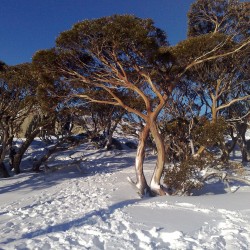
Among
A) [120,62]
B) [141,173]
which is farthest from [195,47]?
[141,173]

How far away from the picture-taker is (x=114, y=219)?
19.0 feet

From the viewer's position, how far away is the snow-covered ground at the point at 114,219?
4.42 metres

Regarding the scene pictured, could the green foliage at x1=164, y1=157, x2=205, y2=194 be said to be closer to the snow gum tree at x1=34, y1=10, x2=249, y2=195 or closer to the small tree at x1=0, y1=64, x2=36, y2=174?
the snow gum tree at x1=34, y1=10, x2=249, y2=195

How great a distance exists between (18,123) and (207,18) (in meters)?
10.5

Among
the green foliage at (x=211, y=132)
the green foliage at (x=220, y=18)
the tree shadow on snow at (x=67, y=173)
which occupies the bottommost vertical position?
the tree shadow on snow at (x=67, y=173)

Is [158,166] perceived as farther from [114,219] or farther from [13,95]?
[13,95]

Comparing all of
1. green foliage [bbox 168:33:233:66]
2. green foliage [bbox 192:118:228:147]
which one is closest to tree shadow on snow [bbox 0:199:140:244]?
green foliage [bbox 192:118:228:147]

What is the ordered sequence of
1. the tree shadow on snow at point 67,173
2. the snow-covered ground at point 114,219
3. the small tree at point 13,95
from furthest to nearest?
the small tree at point 13,95, the tree shadow on snow at point 67,173, the snow-covered ground at point 114,219

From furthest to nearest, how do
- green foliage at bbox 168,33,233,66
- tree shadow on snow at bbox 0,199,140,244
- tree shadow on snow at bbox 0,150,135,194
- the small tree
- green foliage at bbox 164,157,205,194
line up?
the small tree < tree shadow on snow at bbox 0,150,135,194 < green foliage at bbox 168,33,233,66 < green foliage at bbox 164,157,205,194 < tree shadow on snow at bbox 0,199,140,244

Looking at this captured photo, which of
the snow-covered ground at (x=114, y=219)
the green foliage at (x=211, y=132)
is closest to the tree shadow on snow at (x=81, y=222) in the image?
the snow-covered ground at (x=114, y=219)

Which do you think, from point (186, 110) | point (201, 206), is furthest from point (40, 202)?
point (186, 110)

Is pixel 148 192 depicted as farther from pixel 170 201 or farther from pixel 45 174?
pixel 45 174

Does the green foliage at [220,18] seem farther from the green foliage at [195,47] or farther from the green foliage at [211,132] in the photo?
the green foliage at [211,132]

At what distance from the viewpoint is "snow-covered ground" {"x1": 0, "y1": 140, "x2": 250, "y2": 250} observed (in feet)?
14.5
